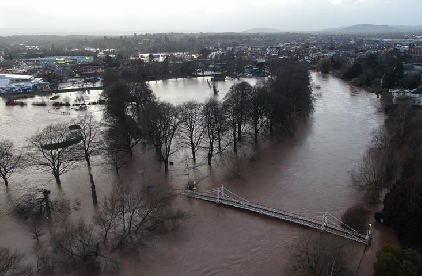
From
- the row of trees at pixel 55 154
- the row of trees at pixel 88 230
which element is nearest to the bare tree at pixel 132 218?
the row of trees at pixel 88 230

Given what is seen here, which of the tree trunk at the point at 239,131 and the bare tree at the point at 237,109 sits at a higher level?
the bare tree at the point at 237,109

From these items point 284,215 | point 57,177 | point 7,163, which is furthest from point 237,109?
point 7,163

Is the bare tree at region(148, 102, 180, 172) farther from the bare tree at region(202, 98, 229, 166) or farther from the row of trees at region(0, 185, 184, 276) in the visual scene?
the row of trees at region(0, 185, 184, 276)

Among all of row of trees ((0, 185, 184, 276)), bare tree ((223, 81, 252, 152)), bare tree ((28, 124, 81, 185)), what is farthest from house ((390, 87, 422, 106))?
bare tree ((28, 124, 81, 185))

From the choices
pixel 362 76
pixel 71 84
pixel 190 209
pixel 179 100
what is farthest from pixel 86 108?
pixel 362 76

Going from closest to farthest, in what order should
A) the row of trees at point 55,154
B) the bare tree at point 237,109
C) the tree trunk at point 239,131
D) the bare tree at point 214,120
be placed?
the row of trees at point 55,154
the bare tree at point 214,120
the bare tree at point 237,109
the tree trunk at point 239,131

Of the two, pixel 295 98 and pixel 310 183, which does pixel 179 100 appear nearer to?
pixel 295 98

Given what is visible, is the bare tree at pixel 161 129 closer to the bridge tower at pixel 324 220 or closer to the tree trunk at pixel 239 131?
the tree trunk at pixel 239 131
